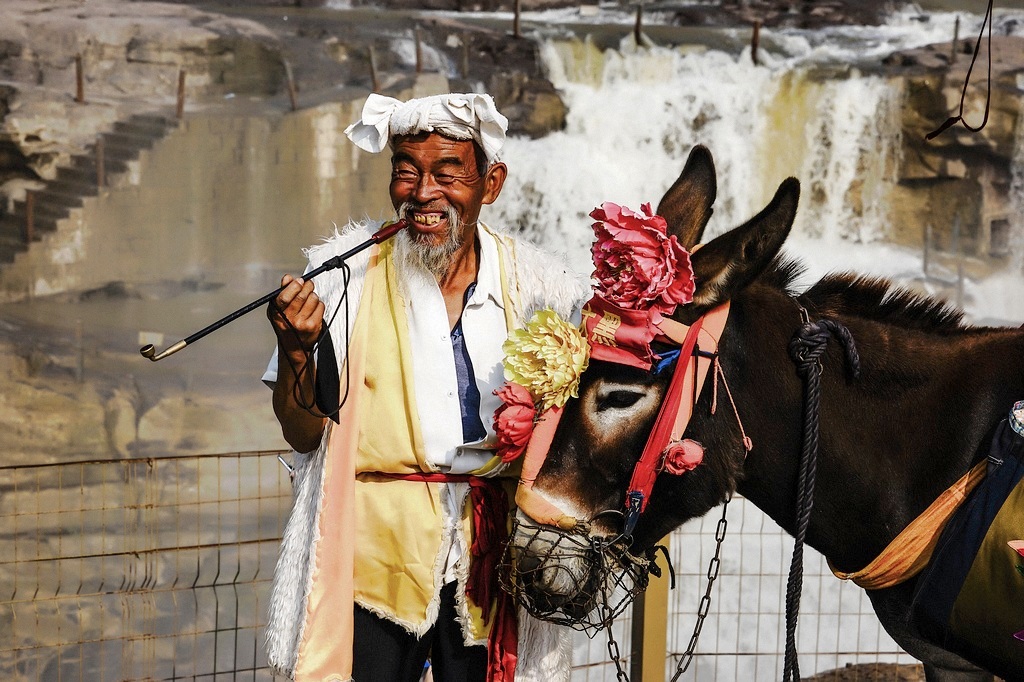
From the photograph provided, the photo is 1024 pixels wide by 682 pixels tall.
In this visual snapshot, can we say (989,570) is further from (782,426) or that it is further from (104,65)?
(104,65)

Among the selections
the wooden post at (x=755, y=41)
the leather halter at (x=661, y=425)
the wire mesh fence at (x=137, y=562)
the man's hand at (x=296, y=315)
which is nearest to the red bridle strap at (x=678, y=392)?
the leather halter at (x=661, y=425)

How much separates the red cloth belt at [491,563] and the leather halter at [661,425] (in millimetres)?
273

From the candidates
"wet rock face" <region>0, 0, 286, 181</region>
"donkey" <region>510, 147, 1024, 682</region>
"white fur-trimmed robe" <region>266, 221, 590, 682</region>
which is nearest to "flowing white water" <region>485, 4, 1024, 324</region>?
"wet rock face" <region>0, 0, 286, 181</region>

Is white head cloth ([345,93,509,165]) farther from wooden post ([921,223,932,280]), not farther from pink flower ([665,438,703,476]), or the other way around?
wooden post ([921,223,932,280])

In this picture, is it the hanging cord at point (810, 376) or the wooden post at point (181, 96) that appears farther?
the wooden post at point (181, 96)

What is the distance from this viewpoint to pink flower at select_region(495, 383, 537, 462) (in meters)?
2.14

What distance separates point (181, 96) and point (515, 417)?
7.77 meters

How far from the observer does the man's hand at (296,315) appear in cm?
208

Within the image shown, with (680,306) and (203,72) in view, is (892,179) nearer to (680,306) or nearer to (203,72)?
(203,72)

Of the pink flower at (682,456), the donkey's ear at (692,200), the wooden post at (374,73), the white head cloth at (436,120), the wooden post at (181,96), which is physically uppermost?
the wooden post at (374,73)

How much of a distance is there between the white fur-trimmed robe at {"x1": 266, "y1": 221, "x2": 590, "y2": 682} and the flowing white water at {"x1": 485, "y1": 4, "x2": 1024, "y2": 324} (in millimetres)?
7124

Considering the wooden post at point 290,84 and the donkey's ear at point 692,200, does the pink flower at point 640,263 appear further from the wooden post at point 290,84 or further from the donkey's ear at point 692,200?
the wooden post at point 290,84

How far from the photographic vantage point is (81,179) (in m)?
8.67

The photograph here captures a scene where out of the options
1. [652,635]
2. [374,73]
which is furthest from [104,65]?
[652,635]
